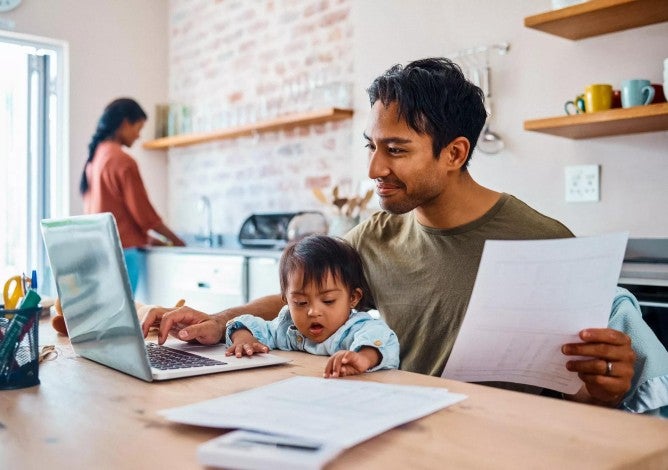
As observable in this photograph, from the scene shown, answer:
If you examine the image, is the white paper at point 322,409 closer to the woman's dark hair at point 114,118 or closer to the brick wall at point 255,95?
the brick wall at point 255,95

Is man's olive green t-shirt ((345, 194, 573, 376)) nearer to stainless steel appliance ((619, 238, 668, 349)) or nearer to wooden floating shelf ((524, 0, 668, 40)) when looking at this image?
stainless steel appliance ((619, 238, 668, 349))

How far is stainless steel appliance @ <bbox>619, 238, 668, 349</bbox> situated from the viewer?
218 centimetres

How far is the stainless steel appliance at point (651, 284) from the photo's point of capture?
218cm

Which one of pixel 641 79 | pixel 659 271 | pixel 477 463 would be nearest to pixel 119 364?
pixel 477 463

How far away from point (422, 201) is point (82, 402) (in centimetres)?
89

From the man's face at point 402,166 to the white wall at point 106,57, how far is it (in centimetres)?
377

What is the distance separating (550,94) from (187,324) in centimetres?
196

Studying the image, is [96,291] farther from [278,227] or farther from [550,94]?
[278,227]

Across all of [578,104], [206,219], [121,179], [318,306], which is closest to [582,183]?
[578,104]

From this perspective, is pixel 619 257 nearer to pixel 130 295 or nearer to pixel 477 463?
pixel 477 463

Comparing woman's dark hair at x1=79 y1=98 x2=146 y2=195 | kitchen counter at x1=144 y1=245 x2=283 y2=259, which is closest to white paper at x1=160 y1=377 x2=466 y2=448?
kitchen counter at x1=144 y1=245 x2=283 y2=259

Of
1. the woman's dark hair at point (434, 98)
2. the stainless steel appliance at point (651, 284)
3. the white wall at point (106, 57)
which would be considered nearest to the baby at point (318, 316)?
the woman's dark hair at point (434, 98)

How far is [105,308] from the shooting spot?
3.63ft

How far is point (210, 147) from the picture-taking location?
493cm
